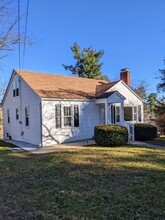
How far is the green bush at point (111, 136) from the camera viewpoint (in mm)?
13109

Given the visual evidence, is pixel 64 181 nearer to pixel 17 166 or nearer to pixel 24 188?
pixel 24 188

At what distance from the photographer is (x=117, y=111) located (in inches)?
740

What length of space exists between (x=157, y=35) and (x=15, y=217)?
17743mm

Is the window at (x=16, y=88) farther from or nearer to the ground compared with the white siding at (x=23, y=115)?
farther from the ground

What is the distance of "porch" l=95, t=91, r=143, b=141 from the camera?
54.4ft

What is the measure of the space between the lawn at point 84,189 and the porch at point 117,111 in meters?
7.45

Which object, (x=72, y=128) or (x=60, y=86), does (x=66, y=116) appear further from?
(x=60, y=86)

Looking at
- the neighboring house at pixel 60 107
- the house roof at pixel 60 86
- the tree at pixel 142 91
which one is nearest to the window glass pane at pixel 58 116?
the neighboring house at pixel 60 107

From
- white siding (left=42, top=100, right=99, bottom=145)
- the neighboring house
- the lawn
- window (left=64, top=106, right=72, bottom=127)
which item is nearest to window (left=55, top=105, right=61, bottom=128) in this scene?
the neighboring house

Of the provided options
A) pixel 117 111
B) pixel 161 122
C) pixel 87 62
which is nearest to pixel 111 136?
pixel 117 111

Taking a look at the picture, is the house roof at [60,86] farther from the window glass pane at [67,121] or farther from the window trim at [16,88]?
the window glass pane at [67,121]

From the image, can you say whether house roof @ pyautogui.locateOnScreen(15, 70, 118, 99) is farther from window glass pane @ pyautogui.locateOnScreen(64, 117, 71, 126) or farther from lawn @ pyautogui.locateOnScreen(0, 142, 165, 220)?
lawn @ pyautogui.locateOnScreen(0, 142, 165, 220)

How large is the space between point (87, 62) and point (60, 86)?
22.0 meters

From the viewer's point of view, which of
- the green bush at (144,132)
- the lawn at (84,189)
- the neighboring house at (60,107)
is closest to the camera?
the lawn at (84,189)
